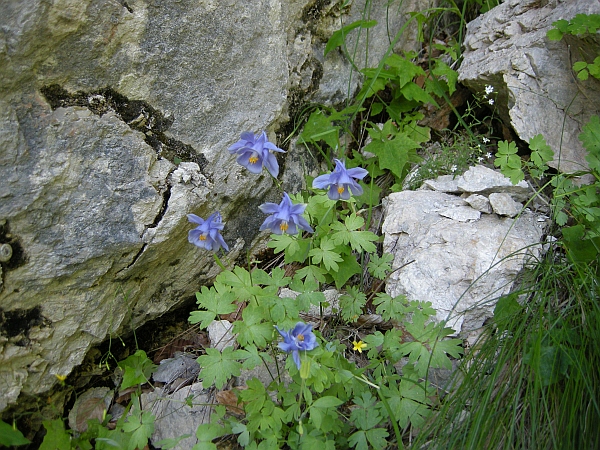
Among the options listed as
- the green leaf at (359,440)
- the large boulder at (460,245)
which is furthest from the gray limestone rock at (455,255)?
the green leaf at (359,440)

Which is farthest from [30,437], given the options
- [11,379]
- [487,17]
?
[487,17]

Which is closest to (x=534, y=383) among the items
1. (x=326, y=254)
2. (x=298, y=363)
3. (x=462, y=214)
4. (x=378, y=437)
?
(x=378, y=437)

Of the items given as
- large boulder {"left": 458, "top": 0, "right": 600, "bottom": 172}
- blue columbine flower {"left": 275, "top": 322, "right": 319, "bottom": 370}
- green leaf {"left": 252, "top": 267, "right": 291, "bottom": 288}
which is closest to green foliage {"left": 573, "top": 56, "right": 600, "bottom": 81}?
large boulder {"left": 458, "top": 0, "right": 600, "bottom": 172}

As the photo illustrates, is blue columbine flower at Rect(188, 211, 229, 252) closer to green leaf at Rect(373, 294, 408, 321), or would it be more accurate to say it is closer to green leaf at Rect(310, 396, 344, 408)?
green leaf at Rect(310, 396, 344, 408)

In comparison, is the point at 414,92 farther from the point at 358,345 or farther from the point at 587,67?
the point at 358,345

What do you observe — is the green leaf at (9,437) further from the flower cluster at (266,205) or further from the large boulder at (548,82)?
the large boulder at (548,82)
